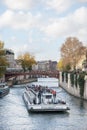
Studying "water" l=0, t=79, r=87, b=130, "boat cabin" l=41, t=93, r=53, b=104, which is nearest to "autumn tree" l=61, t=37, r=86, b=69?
"water" l=0, t=79, r=87, b=130

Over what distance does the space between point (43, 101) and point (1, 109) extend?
4.89 m

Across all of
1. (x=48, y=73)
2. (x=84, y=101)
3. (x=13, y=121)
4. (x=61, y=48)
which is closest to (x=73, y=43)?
(x=61, y=48)

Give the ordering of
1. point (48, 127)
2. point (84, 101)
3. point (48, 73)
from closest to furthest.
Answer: point (48, 127), point (84, 101), point (48, 73)

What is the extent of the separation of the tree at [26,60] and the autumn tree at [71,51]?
36655 millimetres

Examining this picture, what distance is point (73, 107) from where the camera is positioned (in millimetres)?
54844

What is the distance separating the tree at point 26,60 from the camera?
13588 cm

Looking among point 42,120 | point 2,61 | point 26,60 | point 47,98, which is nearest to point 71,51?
point 2,61

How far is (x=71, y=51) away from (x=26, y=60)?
127 ft

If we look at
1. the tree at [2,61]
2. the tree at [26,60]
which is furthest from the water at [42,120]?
the tree at [26,60]

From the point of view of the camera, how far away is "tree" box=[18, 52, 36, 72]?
135875 millimetres

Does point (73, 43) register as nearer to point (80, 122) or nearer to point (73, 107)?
point (73, 107)

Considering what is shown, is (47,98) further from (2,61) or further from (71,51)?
(71,51)

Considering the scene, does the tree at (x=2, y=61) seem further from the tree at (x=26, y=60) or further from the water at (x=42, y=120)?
the tree at (x=26, y=60)

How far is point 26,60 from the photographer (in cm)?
13700
